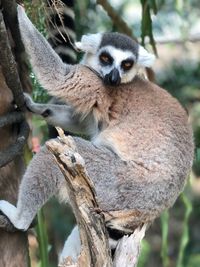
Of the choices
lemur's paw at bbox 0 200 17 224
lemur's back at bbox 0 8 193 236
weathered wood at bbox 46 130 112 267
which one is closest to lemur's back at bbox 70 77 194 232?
lemur's back at bbox 0 8 193 236

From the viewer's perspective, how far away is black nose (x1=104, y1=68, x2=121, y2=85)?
353 centimetres

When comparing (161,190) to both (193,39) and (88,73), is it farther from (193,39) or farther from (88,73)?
(193,39)

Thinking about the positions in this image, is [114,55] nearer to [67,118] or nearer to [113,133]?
[67,118]

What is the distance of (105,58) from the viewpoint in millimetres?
3730

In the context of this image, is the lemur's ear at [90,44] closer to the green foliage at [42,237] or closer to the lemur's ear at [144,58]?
the lemur's ear at [144,58]

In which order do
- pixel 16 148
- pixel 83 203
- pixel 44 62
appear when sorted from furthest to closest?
pixel 44 62, pixel 16 148, pixel 83 203

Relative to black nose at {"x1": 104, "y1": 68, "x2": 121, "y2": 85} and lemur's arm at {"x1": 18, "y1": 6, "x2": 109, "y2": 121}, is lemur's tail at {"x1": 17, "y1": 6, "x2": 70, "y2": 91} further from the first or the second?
black nose at {"x1": 104, "y1": 68, "x2": 121, "y2": 85}

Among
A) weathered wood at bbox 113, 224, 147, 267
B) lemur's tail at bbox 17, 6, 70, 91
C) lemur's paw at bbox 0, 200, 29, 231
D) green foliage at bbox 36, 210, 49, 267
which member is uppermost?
lemur's tail at bbox 17, 6, 70, 91

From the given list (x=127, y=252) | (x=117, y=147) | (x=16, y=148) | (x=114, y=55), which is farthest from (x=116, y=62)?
(x=127, y=252)

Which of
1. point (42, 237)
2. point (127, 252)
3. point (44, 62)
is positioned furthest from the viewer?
Result: point (44, 62)

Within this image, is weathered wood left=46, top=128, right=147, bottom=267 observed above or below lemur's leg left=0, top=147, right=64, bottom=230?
above

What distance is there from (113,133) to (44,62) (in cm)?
47

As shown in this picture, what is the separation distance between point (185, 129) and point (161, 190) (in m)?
0.38

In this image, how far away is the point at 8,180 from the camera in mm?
2959
